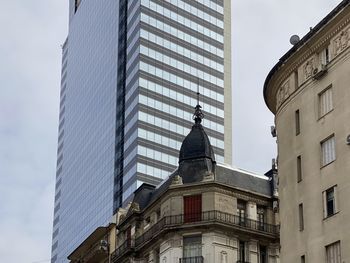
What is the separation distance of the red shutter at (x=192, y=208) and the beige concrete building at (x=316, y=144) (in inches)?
931

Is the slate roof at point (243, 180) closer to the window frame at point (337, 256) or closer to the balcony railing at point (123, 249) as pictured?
the balcony railing at point (123, 249)

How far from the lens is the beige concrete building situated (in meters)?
46.6

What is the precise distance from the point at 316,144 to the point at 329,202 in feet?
12.0

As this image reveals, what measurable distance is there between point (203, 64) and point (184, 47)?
5.41m

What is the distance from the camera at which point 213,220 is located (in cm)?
7500

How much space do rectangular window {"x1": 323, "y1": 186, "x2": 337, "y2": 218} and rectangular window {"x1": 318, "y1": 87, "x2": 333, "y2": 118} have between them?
4.63 meters

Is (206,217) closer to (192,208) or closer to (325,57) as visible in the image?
(192,208)

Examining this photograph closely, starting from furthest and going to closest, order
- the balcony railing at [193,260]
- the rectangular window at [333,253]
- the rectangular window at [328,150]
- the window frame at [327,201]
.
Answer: the balcony railing at [193,260]
the rectangular window at [328,150]
the window frame at [327,201]
the rectangular window at [333,253]

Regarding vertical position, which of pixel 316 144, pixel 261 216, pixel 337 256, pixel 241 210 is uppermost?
pixel 241 210

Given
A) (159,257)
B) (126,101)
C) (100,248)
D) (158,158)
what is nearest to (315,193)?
(159,257)

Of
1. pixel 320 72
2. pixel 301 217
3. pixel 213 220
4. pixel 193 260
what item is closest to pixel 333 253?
pixel 301 217

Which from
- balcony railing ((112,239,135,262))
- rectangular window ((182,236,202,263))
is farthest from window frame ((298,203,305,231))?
balcony railing ((112,239,135,262))

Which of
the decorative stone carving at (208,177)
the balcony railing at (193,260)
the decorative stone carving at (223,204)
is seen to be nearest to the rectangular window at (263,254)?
the decorative stone carving at (223,204)

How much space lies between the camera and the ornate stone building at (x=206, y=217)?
75.3 metres
